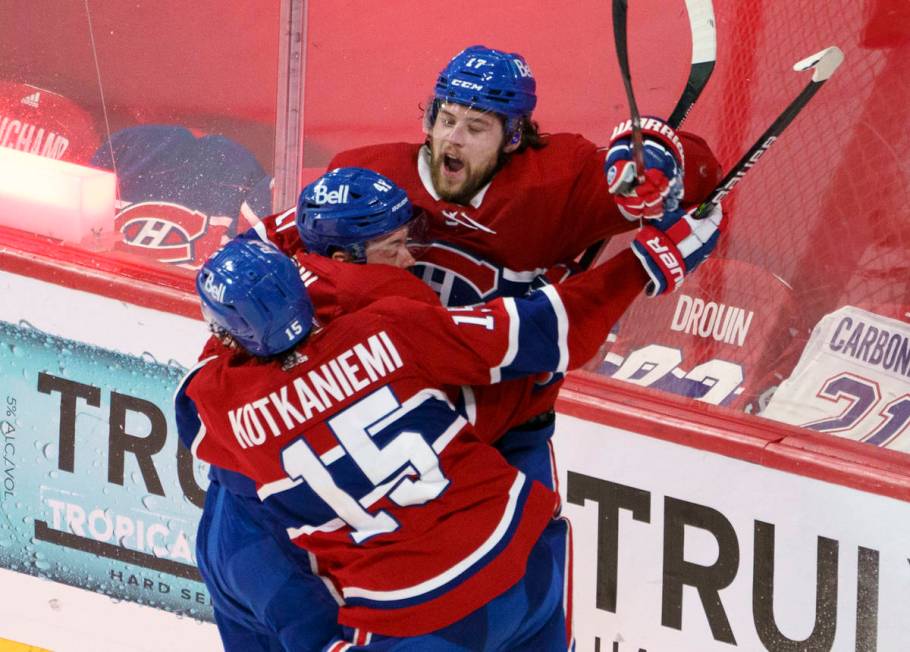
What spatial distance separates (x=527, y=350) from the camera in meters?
2.05

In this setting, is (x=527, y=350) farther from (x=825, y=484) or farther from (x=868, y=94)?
(x=868, y=94)

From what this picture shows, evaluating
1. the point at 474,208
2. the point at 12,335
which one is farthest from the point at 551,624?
the point at 12,335

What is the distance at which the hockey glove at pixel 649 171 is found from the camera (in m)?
1.96

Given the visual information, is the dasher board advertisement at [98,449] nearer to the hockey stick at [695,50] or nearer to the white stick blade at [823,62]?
the hockey stick at [695,50]

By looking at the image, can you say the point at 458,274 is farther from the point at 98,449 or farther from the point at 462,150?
the point at 98,449

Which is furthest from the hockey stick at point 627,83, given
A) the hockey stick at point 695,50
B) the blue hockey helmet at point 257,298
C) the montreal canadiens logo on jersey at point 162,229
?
the montreal canadiens logo on jersey at point 162,229

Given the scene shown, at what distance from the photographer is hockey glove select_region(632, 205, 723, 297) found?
2.04 metres

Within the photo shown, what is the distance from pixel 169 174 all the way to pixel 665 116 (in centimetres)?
128

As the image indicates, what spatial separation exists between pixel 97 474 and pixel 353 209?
1.29 meters

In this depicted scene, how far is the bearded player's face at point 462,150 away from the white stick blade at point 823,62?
0.48m

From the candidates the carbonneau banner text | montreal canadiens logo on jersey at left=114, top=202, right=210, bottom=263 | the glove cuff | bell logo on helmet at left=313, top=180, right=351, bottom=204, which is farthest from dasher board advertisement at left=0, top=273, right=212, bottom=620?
the glove cuff

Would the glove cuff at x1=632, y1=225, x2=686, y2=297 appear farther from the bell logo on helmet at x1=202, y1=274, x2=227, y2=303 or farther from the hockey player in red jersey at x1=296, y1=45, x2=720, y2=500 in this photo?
the bell logo on helmet at x1=202, y1=274, x2=227, y2=303

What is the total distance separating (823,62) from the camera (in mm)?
1943

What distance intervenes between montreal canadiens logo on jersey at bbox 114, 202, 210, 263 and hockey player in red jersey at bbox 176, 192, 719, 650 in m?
1.21
